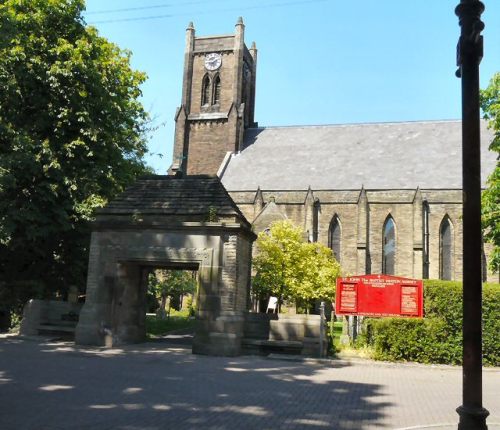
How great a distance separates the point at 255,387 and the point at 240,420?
2.73m

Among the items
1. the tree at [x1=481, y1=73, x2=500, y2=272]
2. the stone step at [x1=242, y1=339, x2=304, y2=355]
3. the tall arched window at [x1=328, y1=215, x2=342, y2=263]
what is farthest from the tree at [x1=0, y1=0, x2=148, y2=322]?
the tall arched window at [x1=328, y1=215, x2=342, y2=263]

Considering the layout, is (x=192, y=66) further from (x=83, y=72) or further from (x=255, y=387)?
(x=255, y=387)

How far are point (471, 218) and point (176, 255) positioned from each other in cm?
1120

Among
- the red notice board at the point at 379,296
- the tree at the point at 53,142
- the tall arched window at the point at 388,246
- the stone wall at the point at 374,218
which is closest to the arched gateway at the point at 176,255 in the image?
the red notice board at the point at 379,296

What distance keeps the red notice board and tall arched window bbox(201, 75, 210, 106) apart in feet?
120

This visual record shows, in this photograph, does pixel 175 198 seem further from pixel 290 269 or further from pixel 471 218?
pixel 290 269

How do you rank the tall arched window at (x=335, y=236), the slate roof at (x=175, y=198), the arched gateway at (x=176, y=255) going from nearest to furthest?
the arched gateway at (x=176, y=255) < the slate roof at (x=175, y=198) < the tall arched window at (x=335, y=236)

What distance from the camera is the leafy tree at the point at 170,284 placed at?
1435 inches

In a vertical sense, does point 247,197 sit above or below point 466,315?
above

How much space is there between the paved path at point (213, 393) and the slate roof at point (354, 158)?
30.1 meters

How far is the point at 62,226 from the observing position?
62.9 feet

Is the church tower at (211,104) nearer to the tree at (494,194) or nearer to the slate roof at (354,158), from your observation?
the slate roof at (354,158)

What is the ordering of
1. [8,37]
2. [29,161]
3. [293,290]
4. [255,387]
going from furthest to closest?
[293,290] < [29,161] < [8,37] < [255,387]

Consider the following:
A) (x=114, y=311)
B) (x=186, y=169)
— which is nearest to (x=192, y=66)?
(x=186, y=169)
